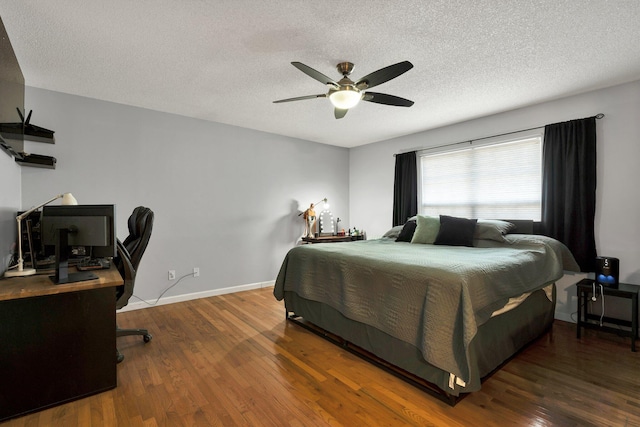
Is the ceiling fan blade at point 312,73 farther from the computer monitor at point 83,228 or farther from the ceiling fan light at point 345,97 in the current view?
the computer monitor at point 83,228

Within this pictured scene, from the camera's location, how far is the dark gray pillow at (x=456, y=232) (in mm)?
3291

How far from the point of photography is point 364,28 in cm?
199

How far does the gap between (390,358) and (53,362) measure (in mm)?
2141

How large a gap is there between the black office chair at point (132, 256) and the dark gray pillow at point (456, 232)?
9.92 ft

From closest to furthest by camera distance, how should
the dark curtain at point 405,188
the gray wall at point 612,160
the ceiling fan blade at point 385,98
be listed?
the ceiling fan blade at point 385,98, the gray wall at point 612,160, the dark curtain at point 405,188

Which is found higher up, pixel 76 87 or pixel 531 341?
pixel 76 87

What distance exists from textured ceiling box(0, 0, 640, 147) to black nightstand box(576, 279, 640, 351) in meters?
1.91

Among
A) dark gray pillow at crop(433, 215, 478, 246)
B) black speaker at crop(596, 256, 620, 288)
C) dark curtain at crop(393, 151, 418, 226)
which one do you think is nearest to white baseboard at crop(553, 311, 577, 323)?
black speaker at crop(596, 256, 620, 288)

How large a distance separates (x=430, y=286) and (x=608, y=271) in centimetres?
207

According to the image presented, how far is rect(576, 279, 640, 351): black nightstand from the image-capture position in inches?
97.2

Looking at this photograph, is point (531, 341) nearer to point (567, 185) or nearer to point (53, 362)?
point (567, 185)

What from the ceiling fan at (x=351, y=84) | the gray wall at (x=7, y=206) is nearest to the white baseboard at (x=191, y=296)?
the gray wall at (x=7, y=206)

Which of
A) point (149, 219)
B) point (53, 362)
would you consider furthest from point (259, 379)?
point (149, 219)

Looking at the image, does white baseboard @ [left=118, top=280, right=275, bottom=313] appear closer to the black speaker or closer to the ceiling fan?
the ceiling fan
